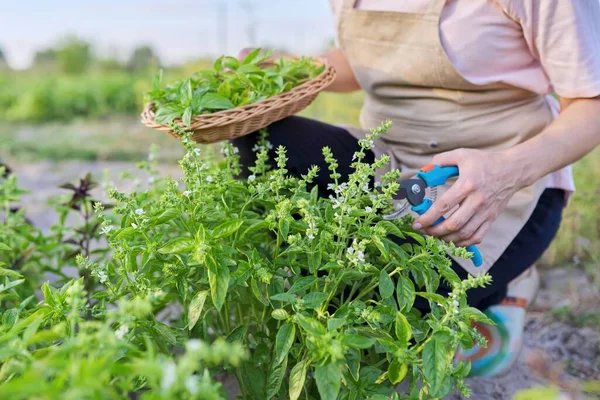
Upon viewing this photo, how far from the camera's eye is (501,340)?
1866 mm

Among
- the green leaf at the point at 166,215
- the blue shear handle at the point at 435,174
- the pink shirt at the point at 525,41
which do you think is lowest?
the green leaf at the point at 166,215

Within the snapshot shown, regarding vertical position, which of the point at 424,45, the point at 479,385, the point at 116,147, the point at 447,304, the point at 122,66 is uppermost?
the point at 424,45

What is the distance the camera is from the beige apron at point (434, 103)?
1.53 meters

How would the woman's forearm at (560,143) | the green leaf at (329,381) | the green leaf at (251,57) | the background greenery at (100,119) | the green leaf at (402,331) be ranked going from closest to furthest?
the green leaf at (329,381) → the green leaf at (402,331) → the woman's forearm at (560,143) → the green leaf at (251,57) → the background greenery at (100,119)

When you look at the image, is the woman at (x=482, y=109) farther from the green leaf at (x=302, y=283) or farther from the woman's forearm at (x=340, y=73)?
the green leaf at (x=302, y=283)

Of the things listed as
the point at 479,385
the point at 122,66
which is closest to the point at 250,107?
the point at 479,385

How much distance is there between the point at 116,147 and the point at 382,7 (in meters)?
3.74

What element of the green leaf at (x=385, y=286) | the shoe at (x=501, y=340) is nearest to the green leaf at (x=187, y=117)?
the green leaf at (x=385, y=286)

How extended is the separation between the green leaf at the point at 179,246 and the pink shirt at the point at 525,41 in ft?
2.67

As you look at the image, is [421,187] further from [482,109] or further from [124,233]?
[124,233]

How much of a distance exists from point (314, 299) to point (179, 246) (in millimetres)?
249

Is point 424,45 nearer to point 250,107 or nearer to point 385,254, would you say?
point 250,107

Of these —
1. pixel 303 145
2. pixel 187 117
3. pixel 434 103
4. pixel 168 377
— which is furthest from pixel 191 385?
pixel 434 103

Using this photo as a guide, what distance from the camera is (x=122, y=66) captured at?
9695mm
